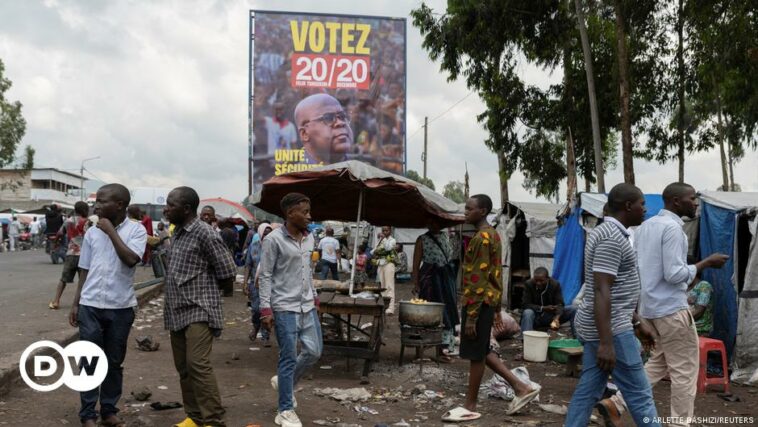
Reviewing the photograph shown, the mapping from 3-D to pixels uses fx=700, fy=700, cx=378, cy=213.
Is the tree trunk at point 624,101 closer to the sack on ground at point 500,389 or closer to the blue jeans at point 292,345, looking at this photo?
the sack on ground at point 500,389

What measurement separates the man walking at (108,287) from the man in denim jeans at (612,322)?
2995 millimetres

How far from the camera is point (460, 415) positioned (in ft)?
18.5

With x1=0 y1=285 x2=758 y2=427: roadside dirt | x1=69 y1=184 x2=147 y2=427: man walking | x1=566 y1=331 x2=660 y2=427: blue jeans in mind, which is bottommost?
x1=0 y1=285 x2=758 y2=427: roadside dirt

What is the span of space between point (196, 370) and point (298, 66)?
2260 centimetres

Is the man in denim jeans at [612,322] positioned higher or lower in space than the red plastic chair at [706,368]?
higher

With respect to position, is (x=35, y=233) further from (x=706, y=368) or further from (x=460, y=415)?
(x=706, y=368)

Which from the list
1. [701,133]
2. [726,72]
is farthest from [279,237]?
[701,133]

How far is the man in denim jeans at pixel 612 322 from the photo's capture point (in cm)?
383

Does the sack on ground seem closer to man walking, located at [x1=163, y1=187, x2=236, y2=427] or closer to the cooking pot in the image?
the cooking pot

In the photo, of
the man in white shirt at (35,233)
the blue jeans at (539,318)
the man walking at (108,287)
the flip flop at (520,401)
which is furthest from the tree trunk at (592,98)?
the man in white shirt at (35,233)

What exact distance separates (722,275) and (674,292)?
4106 millimetres

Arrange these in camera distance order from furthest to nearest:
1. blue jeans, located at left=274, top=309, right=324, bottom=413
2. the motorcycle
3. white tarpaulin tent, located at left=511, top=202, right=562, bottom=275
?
the motorcycle < white tarpaulin tent, located at left=511, top=202, right=562, bottom=275 < blue jeans, located at left=274, top=309, right=324, bottom=413

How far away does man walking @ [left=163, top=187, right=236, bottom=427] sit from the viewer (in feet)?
15.0

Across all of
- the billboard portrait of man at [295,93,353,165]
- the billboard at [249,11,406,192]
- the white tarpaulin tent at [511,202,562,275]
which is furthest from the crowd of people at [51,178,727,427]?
the billboard portrait of man at [295,93,353,165]
